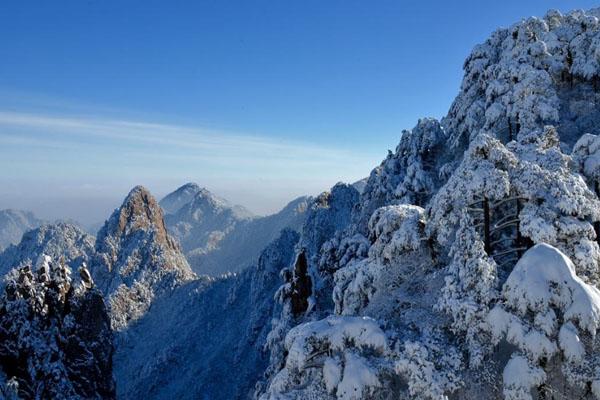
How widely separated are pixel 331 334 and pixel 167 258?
124 metres

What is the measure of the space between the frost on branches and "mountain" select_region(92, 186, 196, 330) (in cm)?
7488

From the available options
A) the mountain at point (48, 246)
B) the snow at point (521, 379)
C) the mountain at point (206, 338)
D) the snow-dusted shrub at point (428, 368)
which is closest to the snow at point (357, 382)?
the snow-dusted shrub at point (428, 368)

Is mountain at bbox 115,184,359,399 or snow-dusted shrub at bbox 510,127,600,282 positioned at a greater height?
snow-dusted shrub at bbox 510,127,600,282

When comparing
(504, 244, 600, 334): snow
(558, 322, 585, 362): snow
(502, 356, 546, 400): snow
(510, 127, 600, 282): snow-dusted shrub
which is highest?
(510, 127, 600, 282): snow-dusted shrub

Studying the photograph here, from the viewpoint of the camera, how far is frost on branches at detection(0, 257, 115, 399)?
3397 cm

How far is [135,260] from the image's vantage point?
12600 centimetres

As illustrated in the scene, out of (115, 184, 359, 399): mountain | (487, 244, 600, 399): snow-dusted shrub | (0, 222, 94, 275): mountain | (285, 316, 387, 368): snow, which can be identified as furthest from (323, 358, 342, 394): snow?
(0, 222, 94, 275): mountain

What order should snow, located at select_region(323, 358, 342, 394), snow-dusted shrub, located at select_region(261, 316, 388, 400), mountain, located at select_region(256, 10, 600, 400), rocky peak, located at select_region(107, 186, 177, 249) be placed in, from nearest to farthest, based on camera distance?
1. mountain, located at select_region(256, 10, 600, 400)
2. snow-dusted shrub, located at select_region(261, 316, 388, 400)
3. snow, located at select_region(323, 358, 342, 394)
4. rocky peak, located at select_region(107, 186, 177, 249)

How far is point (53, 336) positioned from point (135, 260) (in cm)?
9293

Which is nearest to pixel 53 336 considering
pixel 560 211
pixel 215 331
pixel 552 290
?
pixel 552 290

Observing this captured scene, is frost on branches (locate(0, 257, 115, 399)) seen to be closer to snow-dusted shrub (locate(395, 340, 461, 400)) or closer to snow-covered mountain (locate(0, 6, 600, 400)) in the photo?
snow-covered mountain (locate(0, 6, 600, 400))

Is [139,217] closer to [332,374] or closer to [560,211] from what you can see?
[332,374]

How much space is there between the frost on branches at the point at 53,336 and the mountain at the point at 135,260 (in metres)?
74.9

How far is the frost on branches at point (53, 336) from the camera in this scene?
33969mm
